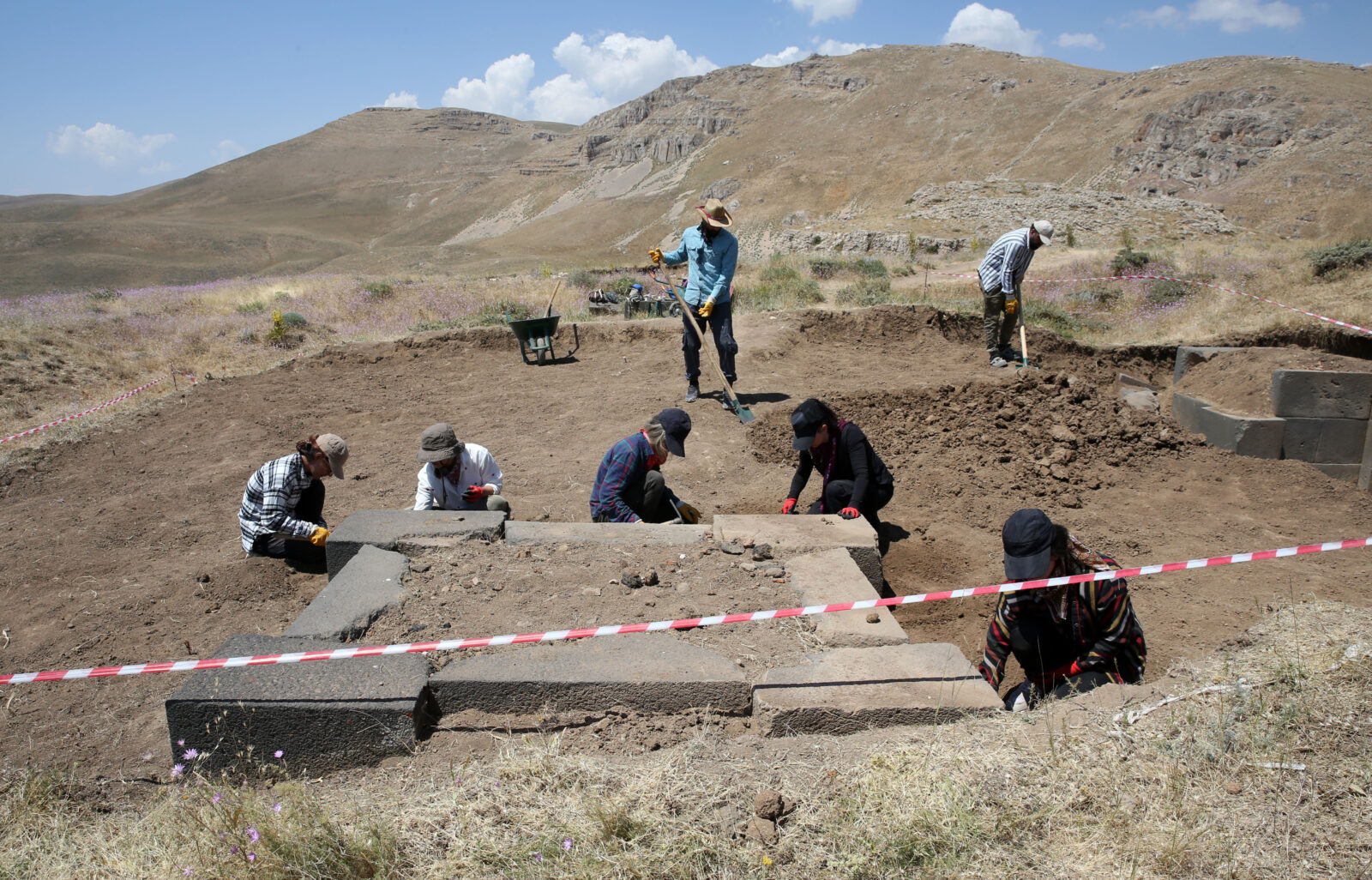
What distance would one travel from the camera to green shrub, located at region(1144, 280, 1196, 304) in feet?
37.8

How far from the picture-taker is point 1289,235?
29.5 m

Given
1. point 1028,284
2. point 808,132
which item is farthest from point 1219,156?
point 808,132

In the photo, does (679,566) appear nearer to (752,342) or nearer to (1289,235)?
(752,342)

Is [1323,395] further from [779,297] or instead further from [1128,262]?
[1128,262]

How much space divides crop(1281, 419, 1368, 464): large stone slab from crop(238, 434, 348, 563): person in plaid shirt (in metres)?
7.39

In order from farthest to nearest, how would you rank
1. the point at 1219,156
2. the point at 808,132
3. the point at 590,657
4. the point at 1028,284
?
the point at 808,132 → the point at 1219,156 → the point at 1028,284 → the point at 590,657

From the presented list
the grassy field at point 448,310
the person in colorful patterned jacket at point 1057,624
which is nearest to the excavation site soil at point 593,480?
the person in colorful patterned jacket at point 1057,624

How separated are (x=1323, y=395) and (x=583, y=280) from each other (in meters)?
16.3

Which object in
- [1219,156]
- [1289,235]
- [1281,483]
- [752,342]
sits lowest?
[1281,483]

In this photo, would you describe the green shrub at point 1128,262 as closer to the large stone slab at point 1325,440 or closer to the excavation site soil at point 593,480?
the excavation site soil at point 593,480

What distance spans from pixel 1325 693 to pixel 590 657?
103 inches

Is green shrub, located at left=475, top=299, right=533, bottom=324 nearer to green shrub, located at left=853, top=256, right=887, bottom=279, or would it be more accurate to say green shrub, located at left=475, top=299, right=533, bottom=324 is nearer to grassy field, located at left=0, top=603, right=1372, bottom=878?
green shrub, located at left=853, top=256, right=887, bottom=279

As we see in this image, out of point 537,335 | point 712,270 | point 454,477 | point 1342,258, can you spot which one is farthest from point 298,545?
point 1342,258

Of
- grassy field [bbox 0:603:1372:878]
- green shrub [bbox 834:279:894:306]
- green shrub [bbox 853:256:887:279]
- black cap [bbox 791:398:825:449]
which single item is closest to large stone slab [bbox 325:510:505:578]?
grassy field [bbox 0:603:1372:878]
